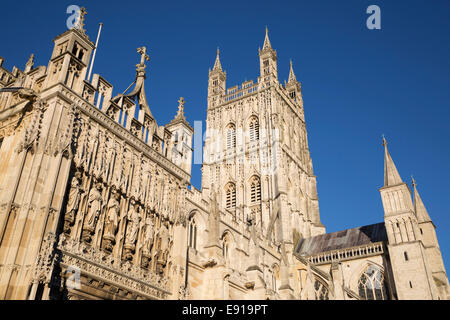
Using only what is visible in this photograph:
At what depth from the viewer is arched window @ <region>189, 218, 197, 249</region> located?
23.5m

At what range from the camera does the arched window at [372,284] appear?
32.7m

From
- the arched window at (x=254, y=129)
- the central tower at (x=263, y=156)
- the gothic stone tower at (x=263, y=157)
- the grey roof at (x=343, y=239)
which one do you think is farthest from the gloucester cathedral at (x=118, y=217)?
the arched window at (x=254, y=129)

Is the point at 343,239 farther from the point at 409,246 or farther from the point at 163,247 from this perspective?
the point at 163,247

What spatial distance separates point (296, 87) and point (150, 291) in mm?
48375

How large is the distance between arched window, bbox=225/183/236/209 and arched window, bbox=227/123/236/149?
5.29 meters

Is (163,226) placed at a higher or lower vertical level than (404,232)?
lower

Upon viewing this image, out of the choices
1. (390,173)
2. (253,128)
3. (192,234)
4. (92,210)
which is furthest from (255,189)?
(92,210)

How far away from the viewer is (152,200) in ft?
53.9

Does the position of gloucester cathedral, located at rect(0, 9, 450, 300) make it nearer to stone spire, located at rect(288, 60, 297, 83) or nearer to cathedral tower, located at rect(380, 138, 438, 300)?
cathedral tower, located at rect(380, 138, 438, 300)

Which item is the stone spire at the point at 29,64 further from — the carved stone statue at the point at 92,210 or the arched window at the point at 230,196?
the arched window at the point at 230,196

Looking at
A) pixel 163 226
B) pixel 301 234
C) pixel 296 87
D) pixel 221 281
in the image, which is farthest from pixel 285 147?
pixel 163 226

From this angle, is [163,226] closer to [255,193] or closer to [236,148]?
[255,193]

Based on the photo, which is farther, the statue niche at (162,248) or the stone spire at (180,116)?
the stone spire at (180,116)

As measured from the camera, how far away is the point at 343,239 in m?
39.8
